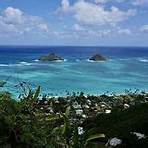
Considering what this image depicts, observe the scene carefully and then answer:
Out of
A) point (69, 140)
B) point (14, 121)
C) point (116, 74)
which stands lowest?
point (116, 74)

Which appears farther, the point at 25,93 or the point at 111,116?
the point at 111,116

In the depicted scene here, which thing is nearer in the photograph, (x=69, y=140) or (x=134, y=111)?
(x=69, y=140)

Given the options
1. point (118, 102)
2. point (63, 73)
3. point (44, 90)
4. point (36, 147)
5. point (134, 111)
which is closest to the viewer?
point (36, 147)

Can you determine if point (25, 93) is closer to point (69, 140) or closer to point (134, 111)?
point (69, 140)

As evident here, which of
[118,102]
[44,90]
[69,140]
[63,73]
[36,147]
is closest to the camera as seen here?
[36,147]

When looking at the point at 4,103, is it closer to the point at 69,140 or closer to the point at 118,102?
the point at 69,140

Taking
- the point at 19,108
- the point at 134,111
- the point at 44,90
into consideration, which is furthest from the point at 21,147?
the point at 44,90

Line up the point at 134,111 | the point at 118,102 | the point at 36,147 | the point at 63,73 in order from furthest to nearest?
1. the point at 63,73
2. the point at 118,102
3. the point at 134,111
4. the point at 36,147

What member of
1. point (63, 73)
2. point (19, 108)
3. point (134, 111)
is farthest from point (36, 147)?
point (63, 73)

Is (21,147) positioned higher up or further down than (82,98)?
higher up
